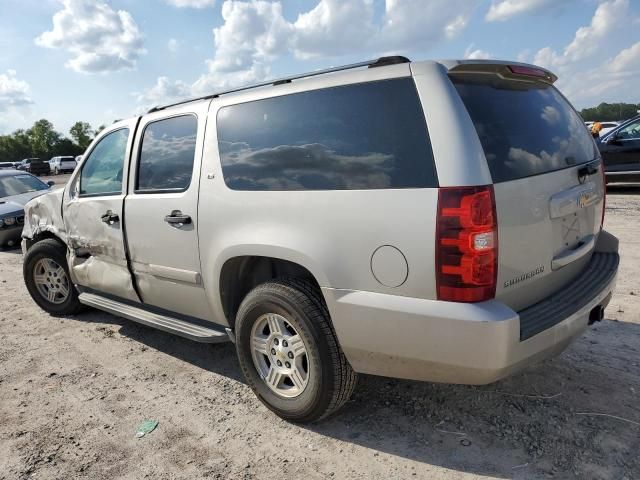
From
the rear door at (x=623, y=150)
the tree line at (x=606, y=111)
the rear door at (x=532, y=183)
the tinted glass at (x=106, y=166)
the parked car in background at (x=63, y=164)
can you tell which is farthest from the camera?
the parked car in background at (x=63, y=164)

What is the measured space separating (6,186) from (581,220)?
1097cm

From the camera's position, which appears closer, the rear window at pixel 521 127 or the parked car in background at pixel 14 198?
the rear window at pixel 521 127

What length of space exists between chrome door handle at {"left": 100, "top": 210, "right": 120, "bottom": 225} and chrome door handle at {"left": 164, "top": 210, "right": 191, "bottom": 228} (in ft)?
2.33

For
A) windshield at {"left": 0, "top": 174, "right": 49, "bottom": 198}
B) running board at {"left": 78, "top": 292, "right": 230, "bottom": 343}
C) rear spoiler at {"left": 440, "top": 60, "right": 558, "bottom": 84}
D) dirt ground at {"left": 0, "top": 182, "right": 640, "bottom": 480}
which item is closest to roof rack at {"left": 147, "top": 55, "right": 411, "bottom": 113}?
rear spoiler at {"left": 440, "top": 60, "right": 558, "bottom": 84}

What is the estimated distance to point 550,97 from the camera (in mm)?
3033

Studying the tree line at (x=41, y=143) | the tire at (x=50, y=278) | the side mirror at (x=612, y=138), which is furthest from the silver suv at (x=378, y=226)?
the tree line at (x=41, y=143)

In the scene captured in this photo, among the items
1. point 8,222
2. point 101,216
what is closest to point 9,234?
point 8,222

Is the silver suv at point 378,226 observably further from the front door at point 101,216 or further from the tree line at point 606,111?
the tree line at point 606,111

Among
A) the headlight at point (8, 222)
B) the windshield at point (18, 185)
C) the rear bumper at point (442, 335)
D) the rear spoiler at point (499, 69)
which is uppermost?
the rear spoiler at point (499, 69)

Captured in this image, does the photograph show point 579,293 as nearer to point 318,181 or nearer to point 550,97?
point 550,97

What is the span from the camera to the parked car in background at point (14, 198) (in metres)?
8.97

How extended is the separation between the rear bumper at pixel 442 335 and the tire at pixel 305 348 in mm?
126

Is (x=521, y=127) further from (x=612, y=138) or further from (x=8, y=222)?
(x=8, y=222)

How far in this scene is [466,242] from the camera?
2.20m
